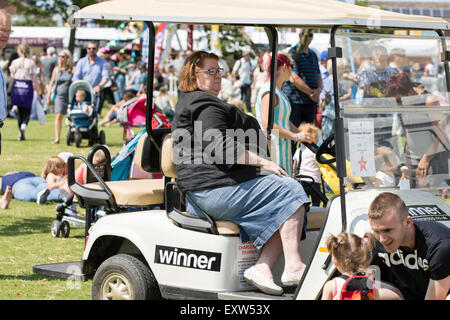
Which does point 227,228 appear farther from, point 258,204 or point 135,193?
point 135,193

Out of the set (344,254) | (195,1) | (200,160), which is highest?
(195,1)

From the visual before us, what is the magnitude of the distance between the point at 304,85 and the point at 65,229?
9.83 ft

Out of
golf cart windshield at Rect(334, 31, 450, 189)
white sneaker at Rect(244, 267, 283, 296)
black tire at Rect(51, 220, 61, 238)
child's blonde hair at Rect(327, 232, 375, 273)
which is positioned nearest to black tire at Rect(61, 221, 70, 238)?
black tire at Rect(51, 220, 61, 238)

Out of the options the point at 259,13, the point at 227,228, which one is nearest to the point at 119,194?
the point at 227,228

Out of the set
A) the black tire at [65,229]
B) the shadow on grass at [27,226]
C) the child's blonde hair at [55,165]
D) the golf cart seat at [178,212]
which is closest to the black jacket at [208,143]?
the golf cart seat at [178,212]

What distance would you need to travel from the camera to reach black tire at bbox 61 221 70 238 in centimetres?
707

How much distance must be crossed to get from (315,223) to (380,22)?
1.17 metres

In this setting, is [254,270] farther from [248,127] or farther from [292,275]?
[248,127]

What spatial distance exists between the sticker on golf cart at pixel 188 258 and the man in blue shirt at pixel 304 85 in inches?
174

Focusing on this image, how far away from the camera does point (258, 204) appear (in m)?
4.13

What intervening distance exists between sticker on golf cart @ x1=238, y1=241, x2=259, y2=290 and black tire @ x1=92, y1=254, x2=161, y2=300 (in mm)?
483

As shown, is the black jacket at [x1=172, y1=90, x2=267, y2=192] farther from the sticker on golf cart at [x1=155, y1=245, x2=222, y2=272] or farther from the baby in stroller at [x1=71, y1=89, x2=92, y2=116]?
the baby in stroller at [x1=71, y1=89, x2=92, y2=116]

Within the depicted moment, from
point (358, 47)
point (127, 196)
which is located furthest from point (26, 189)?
point (358, 47)
